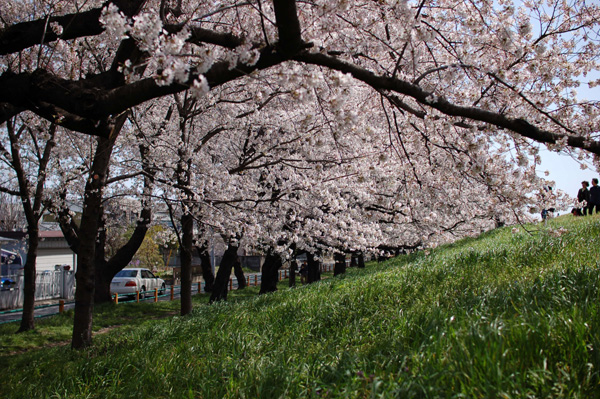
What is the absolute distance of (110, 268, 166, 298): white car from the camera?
21.2 m

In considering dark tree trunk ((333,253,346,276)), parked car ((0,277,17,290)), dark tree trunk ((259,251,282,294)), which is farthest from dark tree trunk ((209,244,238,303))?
parked car ((0,277,17,290))

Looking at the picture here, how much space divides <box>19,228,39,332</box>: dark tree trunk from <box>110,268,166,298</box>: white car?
7.94m

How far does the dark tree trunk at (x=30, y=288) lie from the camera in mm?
12062

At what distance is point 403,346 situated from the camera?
10.9 ft

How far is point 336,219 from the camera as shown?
13.8 metres

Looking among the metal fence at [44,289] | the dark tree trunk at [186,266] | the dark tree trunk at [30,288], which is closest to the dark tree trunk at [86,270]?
the dark tree trunk at [186,266]

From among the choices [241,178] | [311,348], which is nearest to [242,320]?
[311,348]

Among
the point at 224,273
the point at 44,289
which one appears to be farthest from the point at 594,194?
the point at 44,289

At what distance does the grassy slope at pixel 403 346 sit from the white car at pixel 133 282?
15722mm

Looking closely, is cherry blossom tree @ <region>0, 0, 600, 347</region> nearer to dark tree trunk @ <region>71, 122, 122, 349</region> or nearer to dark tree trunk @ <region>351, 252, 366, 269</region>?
dark tree trunk @ <region>71, 122, 122, 349</region>

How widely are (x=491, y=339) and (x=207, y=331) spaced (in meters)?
3.76

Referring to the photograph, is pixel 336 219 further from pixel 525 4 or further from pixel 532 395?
pixel 532 395

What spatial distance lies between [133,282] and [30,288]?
9.20m

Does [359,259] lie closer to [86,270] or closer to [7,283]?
[7,283]
